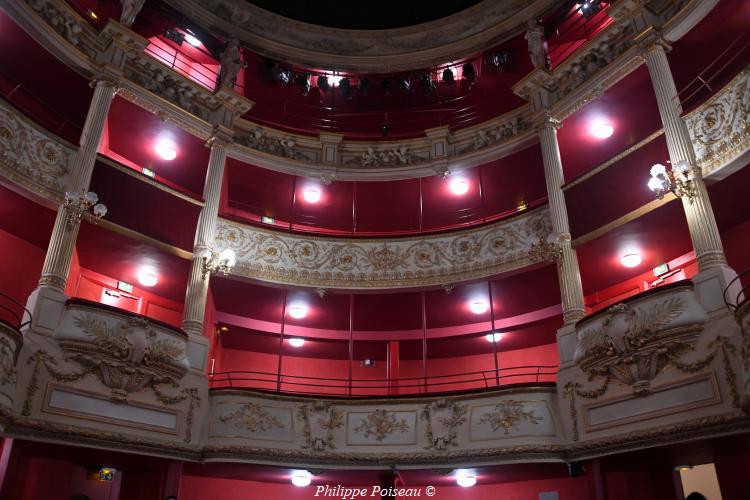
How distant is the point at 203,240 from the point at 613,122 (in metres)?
10.8

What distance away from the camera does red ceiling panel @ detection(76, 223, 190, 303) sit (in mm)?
14172

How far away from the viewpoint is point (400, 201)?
19156 mm

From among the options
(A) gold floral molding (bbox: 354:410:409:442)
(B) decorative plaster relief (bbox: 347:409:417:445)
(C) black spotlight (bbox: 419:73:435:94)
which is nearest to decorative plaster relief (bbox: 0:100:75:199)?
(B) decorative plaster relief (bbox: 347:409:417:445)

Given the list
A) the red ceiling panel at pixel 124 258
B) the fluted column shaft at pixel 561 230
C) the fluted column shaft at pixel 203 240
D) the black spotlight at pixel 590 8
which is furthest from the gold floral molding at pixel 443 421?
the black spotlight at pixel 590 8

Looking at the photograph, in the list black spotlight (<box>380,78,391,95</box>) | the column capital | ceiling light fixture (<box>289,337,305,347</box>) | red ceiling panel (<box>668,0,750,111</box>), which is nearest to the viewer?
red ceiling panel (<box>668,0,750,111</box>)

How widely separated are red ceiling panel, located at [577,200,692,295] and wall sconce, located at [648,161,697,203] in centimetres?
83

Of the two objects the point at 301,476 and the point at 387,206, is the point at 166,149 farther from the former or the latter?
the point at 301,476

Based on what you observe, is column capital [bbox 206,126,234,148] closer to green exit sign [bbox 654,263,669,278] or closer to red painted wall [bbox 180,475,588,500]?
red painted wall [bbox 180,475,588,500]

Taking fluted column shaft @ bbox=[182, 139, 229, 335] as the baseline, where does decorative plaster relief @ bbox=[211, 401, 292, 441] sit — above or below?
below

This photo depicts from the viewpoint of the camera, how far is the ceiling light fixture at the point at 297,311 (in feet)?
57.4

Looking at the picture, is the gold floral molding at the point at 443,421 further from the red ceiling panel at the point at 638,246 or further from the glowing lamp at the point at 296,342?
the glowing lamp at the point at 296,342

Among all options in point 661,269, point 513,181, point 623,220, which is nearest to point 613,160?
point 623,220

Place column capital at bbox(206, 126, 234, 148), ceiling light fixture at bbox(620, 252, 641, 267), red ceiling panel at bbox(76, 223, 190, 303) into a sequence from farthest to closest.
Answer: column capital at bbox(206, 126, 234, 148) → ceiling light fixture at bbox(620, 252, 641, 267) → red ceiling panel at bbox(76, 223, 190, 303)

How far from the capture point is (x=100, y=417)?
11359 mm
